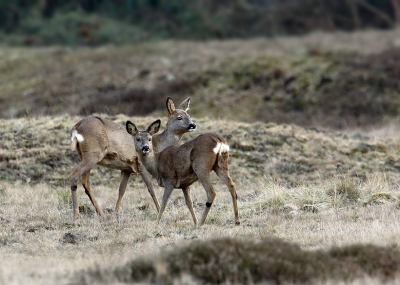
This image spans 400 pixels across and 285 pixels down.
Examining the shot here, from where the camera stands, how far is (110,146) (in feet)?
39.6

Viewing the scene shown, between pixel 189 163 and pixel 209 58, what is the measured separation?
2751 centimetres

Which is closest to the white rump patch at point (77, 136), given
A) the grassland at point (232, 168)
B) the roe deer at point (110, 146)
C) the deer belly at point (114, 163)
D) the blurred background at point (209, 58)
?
the roe deer at point (110, 146)

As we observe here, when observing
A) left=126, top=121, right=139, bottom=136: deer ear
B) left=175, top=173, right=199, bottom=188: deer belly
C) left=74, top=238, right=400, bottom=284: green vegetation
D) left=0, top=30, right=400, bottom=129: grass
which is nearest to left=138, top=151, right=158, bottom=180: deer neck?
left=126, top=121, right=139, bottom=136: deer ear

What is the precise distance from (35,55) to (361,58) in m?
21.2

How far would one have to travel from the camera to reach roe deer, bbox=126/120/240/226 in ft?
33.4

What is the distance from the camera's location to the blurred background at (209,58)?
95.0 ft

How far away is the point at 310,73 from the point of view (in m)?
32.8

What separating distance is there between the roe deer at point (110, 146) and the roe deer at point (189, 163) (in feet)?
3.26

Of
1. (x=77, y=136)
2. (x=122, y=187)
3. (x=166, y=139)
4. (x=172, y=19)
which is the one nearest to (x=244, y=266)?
(x=122, y=187)

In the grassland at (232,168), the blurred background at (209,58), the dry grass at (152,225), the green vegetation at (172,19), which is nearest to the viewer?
the grassland at (232,168)

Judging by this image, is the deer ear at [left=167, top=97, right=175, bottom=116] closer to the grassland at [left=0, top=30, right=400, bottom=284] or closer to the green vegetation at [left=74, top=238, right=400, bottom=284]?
the grassland at [left=0, top=30, right=400, bottom=284]

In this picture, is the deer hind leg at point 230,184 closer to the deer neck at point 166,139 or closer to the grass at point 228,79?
the deer neck at point 166,139

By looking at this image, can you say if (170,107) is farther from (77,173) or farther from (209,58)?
(209,58)

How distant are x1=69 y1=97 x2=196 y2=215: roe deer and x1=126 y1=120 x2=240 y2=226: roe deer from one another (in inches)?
39.1
